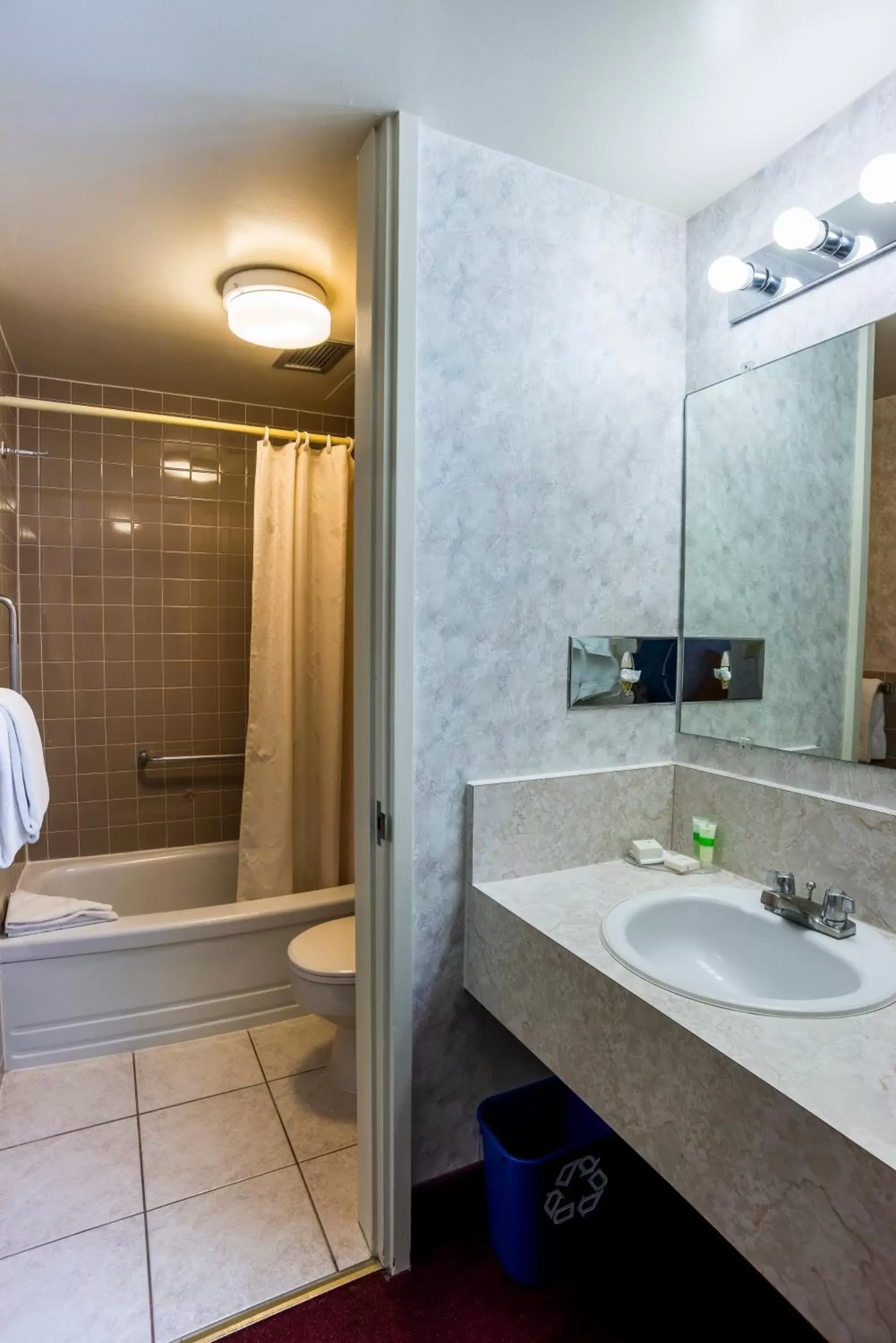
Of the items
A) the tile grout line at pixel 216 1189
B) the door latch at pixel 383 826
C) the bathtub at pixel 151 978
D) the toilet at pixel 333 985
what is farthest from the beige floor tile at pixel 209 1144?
the door latch at pixel 383 826

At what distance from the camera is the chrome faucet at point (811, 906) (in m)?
1.24

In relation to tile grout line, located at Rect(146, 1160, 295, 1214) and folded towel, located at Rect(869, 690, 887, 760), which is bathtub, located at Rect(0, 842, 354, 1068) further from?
folded towel, located at Rect(869, 690, 887, 760)

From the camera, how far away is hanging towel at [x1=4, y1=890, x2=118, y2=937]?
2225mm

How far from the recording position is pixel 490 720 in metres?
1.53

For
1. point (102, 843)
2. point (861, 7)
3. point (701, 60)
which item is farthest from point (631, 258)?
point (102, 843)

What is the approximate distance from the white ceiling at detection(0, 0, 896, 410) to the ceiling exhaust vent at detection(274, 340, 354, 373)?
0.56m

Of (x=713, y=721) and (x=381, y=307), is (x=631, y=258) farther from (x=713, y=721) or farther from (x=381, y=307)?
(x=713, y=721)

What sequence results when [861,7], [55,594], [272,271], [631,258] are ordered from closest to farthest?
1. [861,7]
2. [631,258]
3. [272,271]
4. [55,594]

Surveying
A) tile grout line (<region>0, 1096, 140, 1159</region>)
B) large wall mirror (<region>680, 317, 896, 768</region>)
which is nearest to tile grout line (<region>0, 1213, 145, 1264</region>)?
tile grout line (<region>0, 1096, 140, 1159</region>)

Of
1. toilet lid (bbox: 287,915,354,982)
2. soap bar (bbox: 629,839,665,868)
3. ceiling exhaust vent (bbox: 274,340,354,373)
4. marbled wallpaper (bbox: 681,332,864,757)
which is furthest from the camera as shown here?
ceiling exhaust vent (bbox: 274,340,354,373)

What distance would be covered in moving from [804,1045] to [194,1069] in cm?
194

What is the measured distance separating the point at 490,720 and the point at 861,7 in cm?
134

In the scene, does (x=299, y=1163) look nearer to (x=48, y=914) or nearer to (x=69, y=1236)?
(x=69, y=1236)

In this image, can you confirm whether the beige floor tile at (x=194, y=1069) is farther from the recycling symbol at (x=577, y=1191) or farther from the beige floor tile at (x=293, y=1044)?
the recycling symbol at (x=577, y=1191)
